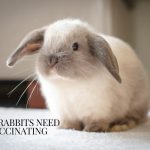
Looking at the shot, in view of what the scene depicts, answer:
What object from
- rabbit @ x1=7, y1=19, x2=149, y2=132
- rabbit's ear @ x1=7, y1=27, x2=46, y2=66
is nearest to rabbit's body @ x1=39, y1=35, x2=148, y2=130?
rabbit @ x1=7, y1=19, x2=149, y2=132

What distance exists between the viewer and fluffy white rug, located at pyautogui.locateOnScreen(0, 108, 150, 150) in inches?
43.4

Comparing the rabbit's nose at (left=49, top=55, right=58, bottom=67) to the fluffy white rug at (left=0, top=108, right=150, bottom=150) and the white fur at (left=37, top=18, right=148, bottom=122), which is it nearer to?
the white fur at (left=37, top=18, right=148, bottom=122)

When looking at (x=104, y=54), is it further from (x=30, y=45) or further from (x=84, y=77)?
(x=30, y=45)

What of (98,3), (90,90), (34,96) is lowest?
(34,96)

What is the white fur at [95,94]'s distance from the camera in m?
1.25

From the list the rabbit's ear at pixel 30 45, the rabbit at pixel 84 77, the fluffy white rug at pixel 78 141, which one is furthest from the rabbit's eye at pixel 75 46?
the fluffy white rug at pixel 78 141

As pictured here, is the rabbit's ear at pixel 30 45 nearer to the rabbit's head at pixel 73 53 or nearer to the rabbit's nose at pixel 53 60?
the rabbit's head at pixel 73 53

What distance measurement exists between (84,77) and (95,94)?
3.0 inches

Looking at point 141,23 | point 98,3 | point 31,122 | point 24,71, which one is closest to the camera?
point 31,122

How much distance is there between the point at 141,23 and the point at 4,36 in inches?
31.4

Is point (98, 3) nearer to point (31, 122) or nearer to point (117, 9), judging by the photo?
point (117, 9)

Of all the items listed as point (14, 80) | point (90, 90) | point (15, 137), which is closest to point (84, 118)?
point (90, 90)

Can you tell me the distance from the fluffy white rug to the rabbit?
6 centimetres

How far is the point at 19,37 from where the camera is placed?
210cm
